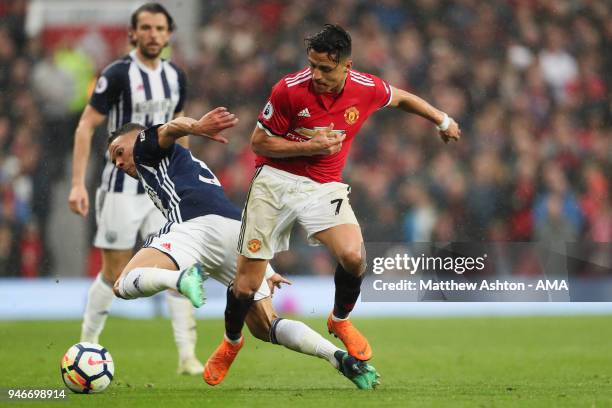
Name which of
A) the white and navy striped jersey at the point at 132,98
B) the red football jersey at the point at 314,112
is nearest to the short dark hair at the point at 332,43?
the red football jersey at the point at 314,112

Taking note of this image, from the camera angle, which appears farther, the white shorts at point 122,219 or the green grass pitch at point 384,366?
the white shorts at point 122,219

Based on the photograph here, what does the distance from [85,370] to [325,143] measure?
1.78 metres

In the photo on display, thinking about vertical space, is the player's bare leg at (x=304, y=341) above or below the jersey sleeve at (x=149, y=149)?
below

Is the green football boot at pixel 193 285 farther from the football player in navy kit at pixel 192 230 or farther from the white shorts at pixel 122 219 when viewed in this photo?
the white shorts at pixel 122 219

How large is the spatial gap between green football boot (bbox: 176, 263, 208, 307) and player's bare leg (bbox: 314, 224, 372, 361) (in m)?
0.90

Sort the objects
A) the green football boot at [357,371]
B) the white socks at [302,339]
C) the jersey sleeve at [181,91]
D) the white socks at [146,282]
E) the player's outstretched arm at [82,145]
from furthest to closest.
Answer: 1. the jersey sleeve at [181,91]
2. the player's outstretched arm at [82,145]
3. the white socks at [302,339]
4. the green football boot at [357,371]
5. the white socks at [146,282]

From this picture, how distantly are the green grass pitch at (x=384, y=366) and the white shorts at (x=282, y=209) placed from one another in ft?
2.77

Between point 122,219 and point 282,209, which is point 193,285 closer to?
point 282,209

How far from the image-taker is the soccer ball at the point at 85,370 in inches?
241

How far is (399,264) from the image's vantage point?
915 cm

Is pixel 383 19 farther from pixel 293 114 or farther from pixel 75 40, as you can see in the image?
pixel 293 114

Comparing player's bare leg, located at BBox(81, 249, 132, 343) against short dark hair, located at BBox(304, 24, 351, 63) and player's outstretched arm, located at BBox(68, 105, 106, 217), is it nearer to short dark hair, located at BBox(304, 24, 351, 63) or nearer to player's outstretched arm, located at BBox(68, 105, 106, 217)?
player's outstretched arm, located at BBox(68, 105, 106, 217)

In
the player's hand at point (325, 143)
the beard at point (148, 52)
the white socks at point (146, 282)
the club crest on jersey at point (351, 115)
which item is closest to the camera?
the white socks at point (146, 282)

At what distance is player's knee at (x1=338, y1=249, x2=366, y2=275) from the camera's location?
612 cm
